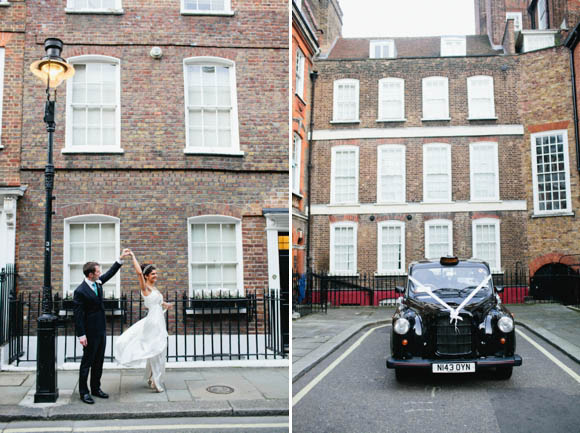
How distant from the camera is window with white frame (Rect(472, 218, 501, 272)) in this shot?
19203 mm

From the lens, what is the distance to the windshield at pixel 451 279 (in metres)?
6.97

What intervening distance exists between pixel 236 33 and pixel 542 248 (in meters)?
11.3

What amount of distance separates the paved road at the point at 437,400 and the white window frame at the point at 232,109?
5291mm

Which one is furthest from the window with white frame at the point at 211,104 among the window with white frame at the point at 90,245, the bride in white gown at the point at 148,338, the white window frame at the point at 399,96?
the white window frame at the point at 399,96

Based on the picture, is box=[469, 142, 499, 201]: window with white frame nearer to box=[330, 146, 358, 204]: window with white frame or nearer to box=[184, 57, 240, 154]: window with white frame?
box=[330, 146, 358, 204]: window with white frame

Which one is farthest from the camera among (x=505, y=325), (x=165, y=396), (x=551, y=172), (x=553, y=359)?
(x=551, y=172)

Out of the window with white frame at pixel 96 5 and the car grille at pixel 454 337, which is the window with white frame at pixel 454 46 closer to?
the window with white frame at pixel 96 5

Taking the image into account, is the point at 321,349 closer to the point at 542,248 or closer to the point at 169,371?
the point at 169,371

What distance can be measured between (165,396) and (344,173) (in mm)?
14154

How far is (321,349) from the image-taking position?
801 centimetres

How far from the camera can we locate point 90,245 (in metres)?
11.1

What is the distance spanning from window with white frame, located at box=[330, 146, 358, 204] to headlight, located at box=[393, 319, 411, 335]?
12.9m

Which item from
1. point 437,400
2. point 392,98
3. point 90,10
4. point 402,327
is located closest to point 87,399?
point 402,327

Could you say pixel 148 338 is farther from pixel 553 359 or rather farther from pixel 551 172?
pixel 551 172
